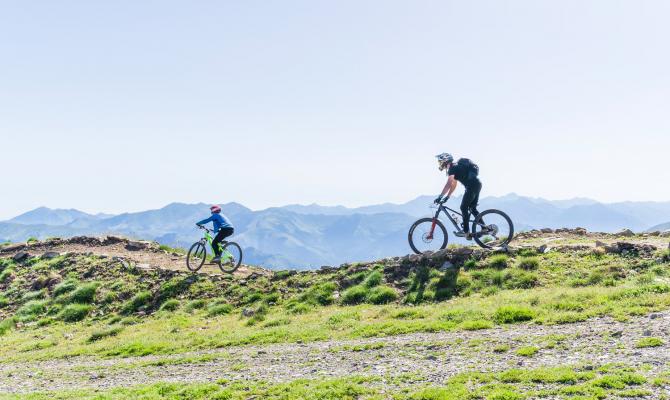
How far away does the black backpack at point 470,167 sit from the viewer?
19984mm

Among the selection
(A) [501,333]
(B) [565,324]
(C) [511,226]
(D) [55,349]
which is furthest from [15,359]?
(C) [511,226]

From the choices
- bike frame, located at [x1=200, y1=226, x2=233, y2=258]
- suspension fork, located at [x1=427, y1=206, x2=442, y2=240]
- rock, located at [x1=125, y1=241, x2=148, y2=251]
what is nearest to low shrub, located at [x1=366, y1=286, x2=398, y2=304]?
suspension fork, located at [x1=427, y1=206, x2=442, y2=240]

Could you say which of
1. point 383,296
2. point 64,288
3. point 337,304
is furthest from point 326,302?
point 64,288

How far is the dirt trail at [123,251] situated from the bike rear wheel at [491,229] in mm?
12357

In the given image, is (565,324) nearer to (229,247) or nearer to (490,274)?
(490,274)

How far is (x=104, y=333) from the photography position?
67.4 feet

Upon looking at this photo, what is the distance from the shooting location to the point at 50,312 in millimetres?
25250

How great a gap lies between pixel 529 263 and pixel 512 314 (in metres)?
5.58

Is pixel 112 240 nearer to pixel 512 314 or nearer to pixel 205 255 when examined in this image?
pixel 205 255

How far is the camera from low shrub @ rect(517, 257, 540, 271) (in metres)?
19.0

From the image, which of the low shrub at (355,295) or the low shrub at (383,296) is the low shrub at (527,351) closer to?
the low shrub at (383,296)

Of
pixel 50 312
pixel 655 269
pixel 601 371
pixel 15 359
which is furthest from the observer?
pixel 50 312

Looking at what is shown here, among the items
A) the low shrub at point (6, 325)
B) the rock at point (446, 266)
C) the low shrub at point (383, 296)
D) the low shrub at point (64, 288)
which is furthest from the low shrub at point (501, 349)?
the low shrub at point (64, 288)

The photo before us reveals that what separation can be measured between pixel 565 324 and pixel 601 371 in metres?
4.03
